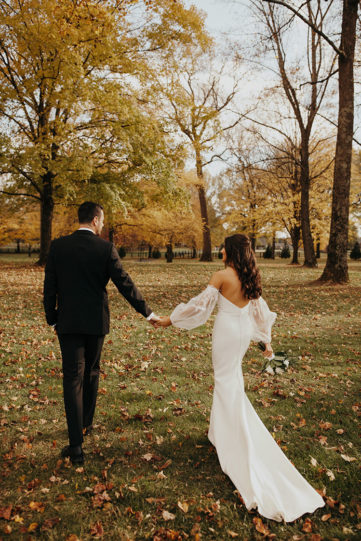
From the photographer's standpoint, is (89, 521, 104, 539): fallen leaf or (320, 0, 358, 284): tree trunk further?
(320, 0, 358, 284): tree trunk

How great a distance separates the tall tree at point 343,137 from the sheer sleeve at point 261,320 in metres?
12.0

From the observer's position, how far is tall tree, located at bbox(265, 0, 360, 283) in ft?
45.6

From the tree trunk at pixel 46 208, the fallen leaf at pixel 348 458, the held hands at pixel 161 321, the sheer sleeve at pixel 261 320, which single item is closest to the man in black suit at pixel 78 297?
the held hands at pixel 161 321

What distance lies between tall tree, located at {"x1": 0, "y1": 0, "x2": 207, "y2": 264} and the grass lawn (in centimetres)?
1000

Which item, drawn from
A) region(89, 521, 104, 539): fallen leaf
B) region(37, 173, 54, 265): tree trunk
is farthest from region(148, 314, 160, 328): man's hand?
region(37, 173, 54, 265): tree trunk

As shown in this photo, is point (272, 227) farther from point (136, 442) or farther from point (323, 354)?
point (136, 442)

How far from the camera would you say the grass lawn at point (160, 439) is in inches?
115

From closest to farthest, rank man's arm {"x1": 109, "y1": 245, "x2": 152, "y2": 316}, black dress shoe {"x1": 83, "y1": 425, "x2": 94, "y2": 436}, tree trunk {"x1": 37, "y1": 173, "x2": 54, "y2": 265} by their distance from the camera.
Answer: man's arm {"x1": 109, "y1": 245, "x2": 152, "y2": 316} < black dress shoe {"x1": 83, "y1": 425, "x2": 94, "y2": 436} < tree trunk {"x1": 37, "y1": 173, "x2": 54, "y2": 265}

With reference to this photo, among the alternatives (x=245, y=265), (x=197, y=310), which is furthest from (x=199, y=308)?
(x=245, y=265)

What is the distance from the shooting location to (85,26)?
1450 centimetres

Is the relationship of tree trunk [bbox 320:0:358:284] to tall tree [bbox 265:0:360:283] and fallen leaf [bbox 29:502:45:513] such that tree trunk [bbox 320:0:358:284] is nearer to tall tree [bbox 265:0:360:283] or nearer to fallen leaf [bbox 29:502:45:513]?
tall tree [bbox 265:0:360:283]

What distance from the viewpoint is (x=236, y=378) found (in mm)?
3598

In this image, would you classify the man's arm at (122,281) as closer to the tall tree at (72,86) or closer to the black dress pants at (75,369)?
the black dress pants at (75,369)

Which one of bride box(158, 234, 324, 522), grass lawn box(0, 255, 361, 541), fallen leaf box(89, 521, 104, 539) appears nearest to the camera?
fallen leaf box(89, 521, 104, 539)
